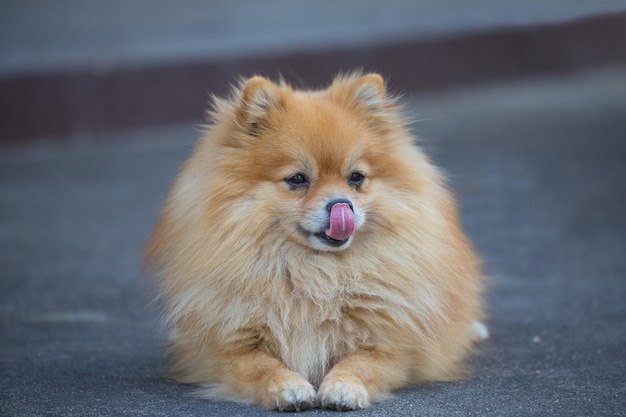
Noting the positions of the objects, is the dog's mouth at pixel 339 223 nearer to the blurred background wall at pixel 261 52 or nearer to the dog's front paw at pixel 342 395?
the dog's front paw at pixel 342 395

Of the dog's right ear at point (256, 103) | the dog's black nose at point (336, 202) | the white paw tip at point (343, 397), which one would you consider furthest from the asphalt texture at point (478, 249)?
the dog's right ear at point (256, 103)

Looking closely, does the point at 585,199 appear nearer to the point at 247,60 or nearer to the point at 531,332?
the point at 531,332

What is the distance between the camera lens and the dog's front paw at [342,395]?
12.5ft

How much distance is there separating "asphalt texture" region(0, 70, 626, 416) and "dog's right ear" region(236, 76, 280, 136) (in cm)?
113

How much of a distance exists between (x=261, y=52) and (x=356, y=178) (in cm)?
768

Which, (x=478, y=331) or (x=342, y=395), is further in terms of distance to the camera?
(x=478, y=331)

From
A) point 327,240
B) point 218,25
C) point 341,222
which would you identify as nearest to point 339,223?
point 341,222

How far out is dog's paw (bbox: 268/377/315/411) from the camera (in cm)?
381

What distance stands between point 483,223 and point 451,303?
3473 millimetres

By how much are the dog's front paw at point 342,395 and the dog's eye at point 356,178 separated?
82 cm

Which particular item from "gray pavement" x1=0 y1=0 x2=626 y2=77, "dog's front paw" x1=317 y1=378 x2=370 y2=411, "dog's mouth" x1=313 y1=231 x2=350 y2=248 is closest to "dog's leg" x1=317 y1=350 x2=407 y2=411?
"dog's front paw" x1=317 y1=378 x2=370 y2=411

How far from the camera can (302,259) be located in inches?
166

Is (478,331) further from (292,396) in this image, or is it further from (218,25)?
(218,25)

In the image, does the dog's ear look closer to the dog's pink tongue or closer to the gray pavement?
the dog's pink tongue
